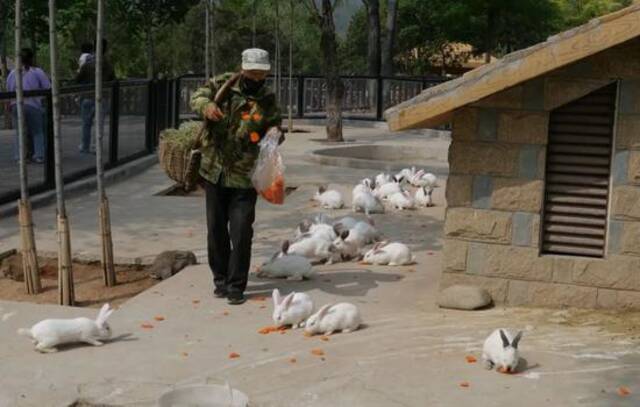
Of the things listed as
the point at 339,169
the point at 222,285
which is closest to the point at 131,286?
the point at 222,285

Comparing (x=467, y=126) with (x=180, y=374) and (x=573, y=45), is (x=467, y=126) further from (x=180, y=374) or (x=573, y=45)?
(x=180, y=374)

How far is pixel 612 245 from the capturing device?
25.3 feet

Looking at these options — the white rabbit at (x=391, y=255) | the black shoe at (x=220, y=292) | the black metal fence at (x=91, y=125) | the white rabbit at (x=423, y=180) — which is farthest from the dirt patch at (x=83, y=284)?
the white rabbit at (x=423, y=180)

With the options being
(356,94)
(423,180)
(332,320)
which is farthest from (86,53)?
(356,94)

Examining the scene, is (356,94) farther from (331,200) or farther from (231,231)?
(231,231)

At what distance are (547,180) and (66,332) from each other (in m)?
3.67

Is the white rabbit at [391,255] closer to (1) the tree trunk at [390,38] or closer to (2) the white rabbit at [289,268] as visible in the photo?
(2) the white rabbit at [289,268]

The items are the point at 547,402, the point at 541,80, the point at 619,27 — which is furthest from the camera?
the point at 541,80

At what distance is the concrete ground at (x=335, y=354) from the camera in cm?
598

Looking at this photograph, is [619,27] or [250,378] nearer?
[250,378]

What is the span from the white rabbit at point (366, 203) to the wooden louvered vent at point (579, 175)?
178 inches

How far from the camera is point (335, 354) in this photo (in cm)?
672

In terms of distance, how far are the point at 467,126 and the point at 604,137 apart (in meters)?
1.01

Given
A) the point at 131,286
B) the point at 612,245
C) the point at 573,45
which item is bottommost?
the point at 131,286
